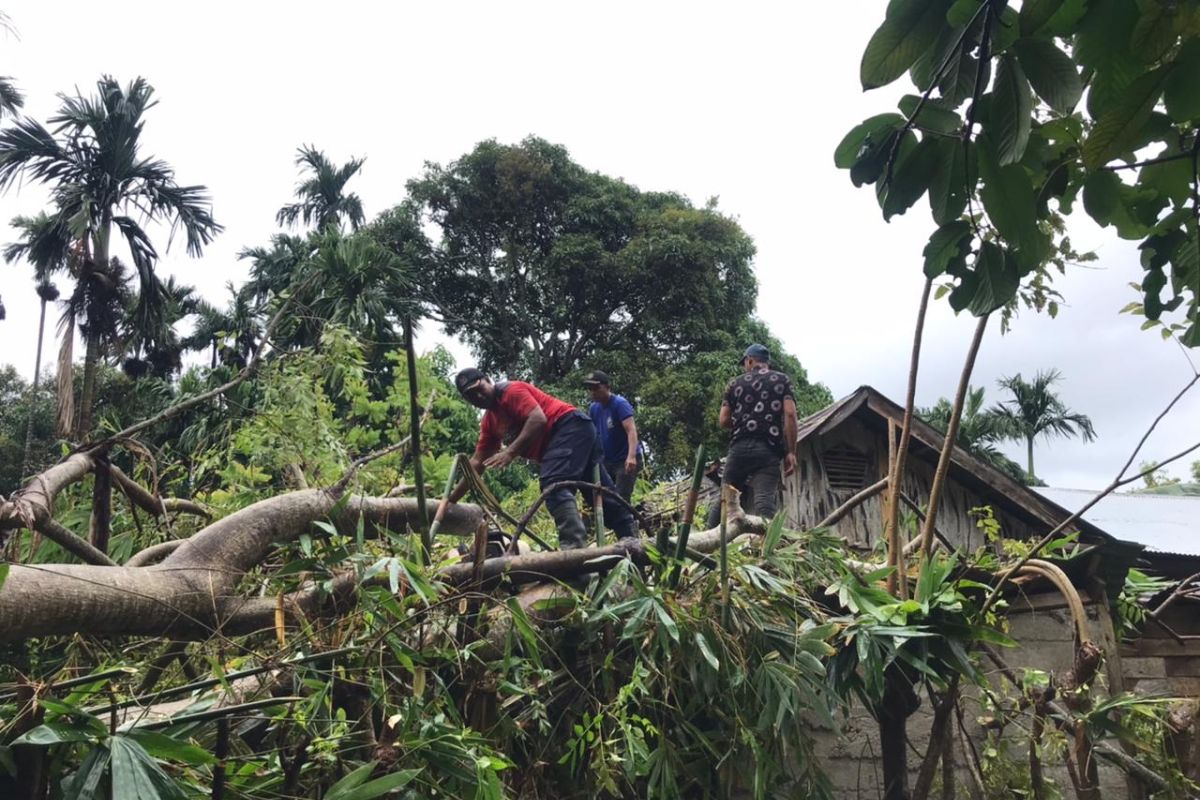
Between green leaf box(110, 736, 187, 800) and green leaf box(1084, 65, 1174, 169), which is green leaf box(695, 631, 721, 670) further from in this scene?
green leaf box(1084, 65, 1174, 169)

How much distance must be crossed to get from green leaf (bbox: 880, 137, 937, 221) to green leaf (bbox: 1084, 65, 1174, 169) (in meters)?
0.28

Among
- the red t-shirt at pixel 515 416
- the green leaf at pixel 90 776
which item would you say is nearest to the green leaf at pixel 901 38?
the green leaf at pixel 90 776

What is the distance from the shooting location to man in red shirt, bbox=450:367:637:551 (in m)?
5.34

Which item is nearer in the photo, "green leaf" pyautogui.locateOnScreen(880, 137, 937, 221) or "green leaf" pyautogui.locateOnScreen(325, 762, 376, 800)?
"green leaf" pyautogui.locateOnScreen(880, 137, 937, 221)

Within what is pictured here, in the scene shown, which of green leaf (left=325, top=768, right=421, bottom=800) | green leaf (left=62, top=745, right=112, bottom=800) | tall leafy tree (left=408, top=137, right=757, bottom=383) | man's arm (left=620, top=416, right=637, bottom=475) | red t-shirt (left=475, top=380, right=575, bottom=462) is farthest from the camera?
tall leafy tree (left=408, top=137, right=757, bottom=383)

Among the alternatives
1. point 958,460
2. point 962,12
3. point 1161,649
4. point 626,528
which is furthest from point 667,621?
point 958,460

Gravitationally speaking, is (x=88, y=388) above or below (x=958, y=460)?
above

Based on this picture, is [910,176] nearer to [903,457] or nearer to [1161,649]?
[903,457]

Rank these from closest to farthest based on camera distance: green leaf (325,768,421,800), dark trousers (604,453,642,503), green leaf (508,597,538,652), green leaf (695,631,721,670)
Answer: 1. green leaf (325,768,421,800)
2. green leaf (508,597,538,652)
3. green leaf (695,631,721,670)
4. dark trousers (604,453,642,503)

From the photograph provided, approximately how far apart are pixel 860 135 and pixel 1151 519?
435 inches

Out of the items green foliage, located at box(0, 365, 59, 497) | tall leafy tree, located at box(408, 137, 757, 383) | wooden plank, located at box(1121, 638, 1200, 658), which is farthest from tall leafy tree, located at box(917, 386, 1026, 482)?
green foliage, located at box(0, 365, 59, 497)

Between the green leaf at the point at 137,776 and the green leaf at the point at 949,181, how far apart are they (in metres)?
2.20

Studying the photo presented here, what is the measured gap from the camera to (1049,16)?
1654mm

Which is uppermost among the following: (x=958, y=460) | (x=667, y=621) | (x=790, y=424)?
(x=958, y=460)
